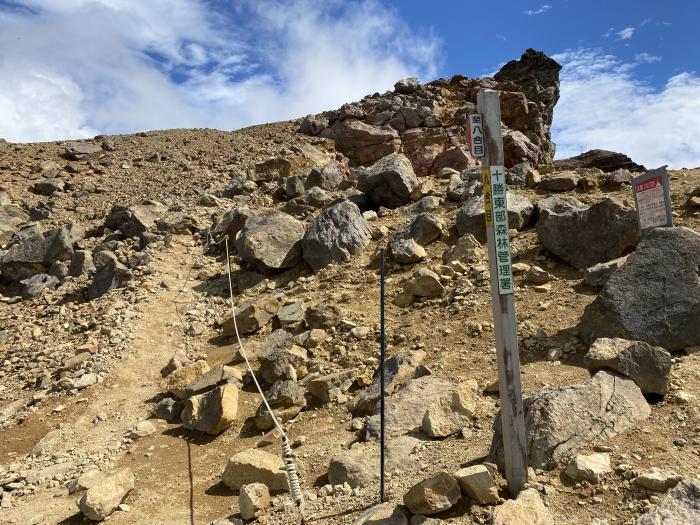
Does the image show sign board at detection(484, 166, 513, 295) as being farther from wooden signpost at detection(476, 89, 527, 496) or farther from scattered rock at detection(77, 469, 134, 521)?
scattered rock at detection(77, 469, 134, 521)

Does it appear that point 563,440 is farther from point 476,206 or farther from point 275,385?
point 476,206

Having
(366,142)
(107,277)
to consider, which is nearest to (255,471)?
(107,277)

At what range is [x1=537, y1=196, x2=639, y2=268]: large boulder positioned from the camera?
8.48 metres

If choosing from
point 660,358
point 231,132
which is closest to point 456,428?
point 660,358

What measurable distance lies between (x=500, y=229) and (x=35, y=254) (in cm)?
1639

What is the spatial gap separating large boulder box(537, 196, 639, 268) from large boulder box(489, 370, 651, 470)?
450cm

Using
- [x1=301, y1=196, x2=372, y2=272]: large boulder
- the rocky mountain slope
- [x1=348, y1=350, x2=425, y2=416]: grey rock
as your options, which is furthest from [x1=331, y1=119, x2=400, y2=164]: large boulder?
[x1=348, y1=350, x2=425, y2=416]: grey rock

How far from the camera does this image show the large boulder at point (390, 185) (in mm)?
14453

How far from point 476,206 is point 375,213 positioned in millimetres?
3334

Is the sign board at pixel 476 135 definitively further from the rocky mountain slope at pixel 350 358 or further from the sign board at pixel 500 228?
the rocky mountain slope at pixel 350 358

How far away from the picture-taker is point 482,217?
1092 centimetres

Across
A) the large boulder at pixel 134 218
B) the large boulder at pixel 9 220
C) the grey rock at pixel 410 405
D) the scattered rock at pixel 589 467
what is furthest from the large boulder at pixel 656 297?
the large boulder at pixel 9 220

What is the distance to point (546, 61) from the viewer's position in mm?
34844

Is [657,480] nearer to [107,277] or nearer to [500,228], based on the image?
[500,228]
